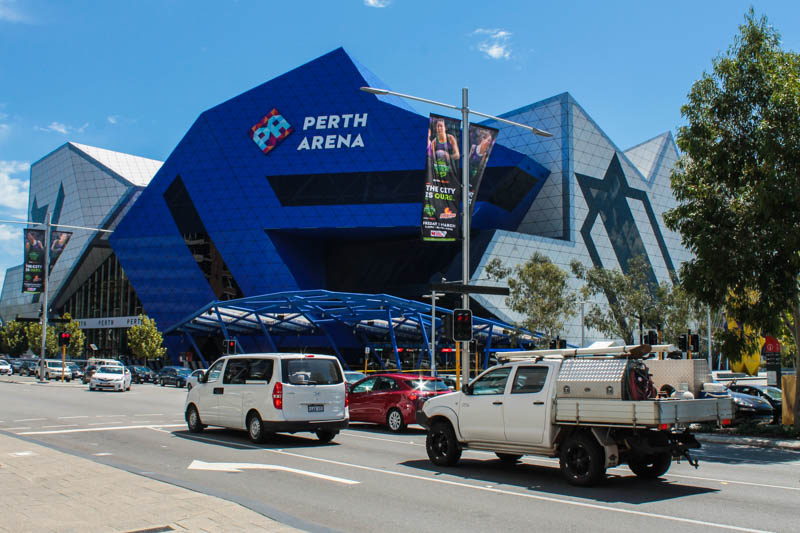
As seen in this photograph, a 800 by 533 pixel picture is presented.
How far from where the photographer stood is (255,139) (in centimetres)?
6719

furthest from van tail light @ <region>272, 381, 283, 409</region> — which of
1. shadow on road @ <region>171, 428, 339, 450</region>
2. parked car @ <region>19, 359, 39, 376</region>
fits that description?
parked car @ <region>19, 359, 39, 376</region>

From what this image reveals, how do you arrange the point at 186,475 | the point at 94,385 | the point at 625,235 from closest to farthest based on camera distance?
the point at 186,475 → the point at 94,385 → the point at 625,235

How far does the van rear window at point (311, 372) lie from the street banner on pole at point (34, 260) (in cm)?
3874

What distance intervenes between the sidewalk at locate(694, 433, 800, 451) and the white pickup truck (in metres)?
7.76

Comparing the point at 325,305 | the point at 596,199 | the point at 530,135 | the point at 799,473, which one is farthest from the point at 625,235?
the point at 799,473

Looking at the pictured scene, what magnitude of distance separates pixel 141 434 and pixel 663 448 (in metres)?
12.5

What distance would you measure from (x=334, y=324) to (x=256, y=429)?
46114 millimetres

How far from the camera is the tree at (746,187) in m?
19.1

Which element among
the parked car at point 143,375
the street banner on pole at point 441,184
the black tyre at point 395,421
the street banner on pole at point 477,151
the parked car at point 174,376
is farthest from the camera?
the parked car at point 143,375

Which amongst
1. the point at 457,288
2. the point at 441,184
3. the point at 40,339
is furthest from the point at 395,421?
the point at 40,339

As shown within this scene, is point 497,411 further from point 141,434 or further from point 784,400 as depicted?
point 784,400

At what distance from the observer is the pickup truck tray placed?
1033 centimetres

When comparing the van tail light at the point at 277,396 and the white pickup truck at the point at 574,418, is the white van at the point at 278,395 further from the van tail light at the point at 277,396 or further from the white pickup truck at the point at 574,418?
the white pickup truck at the point at 574,418

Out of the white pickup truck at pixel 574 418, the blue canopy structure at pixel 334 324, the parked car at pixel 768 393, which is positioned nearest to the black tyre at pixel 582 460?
the white pickup truck at pixel 574 418
